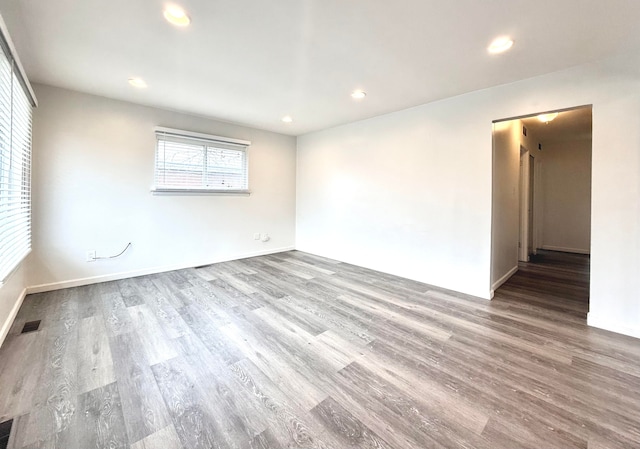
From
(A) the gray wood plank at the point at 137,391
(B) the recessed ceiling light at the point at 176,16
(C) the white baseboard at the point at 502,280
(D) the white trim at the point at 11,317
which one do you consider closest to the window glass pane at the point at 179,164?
(D) the white trim at the point at 11,317

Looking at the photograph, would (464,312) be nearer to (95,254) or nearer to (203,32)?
(203,32)

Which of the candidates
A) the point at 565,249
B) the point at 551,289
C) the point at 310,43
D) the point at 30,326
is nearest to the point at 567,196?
the point at 565,249

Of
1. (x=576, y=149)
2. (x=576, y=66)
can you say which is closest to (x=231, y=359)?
(x=576, y=66)

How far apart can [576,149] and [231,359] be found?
8043 millimetres

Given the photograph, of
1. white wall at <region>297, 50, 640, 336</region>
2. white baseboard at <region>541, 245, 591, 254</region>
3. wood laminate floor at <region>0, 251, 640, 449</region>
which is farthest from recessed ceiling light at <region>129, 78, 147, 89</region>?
white baseboard at <region>541, 245, 591, 254</region>

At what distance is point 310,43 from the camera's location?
2.25m

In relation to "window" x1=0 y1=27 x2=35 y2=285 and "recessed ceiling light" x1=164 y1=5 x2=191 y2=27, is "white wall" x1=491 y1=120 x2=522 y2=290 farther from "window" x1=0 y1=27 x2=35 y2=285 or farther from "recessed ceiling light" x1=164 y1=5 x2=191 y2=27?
"window" x1=0 y1=27 x2=35 y2=285

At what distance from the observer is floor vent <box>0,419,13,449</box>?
1.26 m

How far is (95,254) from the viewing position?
3578 mm

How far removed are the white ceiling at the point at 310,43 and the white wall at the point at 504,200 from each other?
94 cm

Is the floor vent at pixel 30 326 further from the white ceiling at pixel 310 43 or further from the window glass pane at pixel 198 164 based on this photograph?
the white ceiling at pixel 310 43

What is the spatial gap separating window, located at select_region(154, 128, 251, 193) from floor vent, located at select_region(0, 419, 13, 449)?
3.17 metres

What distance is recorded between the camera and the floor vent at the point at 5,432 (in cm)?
126

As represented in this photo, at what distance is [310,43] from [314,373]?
8.50ft
